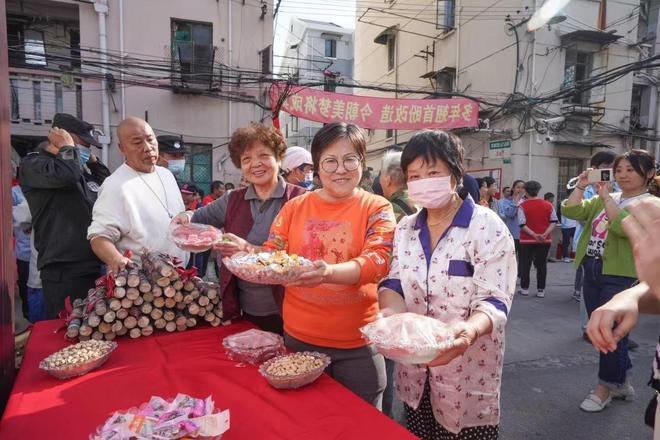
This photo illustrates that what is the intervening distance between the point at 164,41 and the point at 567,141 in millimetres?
12606

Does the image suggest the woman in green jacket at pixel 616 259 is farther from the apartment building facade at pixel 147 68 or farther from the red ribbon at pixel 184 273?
the apartment building facade at pixel 147 68

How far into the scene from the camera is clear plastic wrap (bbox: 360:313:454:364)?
1.15 m

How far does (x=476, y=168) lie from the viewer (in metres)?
14.3

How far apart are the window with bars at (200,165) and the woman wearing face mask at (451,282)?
10690mm

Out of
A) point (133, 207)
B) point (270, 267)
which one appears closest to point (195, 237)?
point (133, 207)

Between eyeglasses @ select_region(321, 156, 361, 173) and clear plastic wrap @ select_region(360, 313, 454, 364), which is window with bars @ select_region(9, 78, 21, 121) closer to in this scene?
eyeglasses @ select_region(321, 156, 361, 173)

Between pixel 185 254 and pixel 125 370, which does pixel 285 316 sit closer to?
pixel 125 370

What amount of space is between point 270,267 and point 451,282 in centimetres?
69

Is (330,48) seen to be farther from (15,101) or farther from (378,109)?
(15,101)

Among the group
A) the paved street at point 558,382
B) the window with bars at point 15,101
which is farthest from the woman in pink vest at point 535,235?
the window with bars at point 15,101

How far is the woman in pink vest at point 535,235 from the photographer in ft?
21.8

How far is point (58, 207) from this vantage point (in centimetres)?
267

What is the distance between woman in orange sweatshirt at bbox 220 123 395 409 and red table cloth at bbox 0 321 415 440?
0.23m

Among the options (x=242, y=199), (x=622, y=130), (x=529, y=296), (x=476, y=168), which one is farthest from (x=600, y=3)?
(x=242, y=199)
